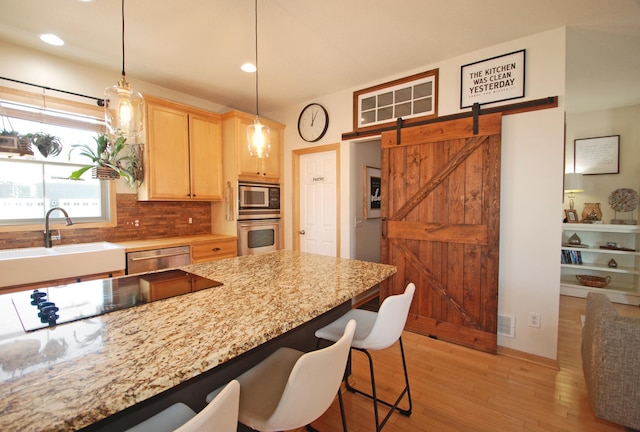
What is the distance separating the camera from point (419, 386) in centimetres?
214

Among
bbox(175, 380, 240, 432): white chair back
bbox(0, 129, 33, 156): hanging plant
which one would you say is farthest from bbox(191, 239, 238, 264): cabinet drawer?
bbox(175, 380, 240, 432): white chair back

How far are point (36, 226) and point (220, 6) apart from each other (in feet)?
8.51

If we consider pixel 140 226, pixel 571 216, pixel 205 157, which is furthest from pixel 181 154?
pixel 571 216

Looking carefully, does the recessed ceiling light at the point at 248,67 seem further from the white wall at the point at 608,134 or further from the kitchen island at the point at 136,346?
the white wall at the point at 608,134

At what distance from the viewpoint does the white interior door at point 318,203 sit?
384 cm

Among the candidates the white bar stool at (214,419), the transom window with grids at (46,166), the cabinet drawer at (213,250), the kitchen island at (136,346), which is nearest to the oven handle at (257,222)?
the cabinet drawer at (213,250)

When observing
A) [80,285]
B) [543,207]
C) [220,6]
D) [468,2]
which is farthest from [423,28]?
[80,285]

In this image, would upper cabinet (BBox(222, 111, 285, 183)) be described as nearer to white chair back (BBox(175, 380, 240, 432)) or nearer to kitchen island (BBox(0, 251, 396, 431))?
kitchen island (BBox(0, 251, 396, 431))

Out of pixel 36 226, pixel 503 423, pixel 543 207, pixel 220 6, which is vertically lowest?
pixel 503 423

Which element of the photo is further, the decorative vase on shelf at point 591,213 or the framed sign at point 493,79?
the decorative vase on shelf at point 591,213

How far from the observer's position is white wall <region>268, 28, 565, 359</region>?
7.81 ft

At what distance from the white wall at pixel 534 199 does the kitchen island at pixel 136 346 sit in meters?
1.83

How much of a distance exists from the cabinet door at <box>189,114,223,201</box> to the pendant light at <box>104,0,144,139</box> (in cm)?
175

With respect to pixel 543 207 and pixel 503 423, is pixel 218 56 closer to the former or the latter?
pixel 543 207
